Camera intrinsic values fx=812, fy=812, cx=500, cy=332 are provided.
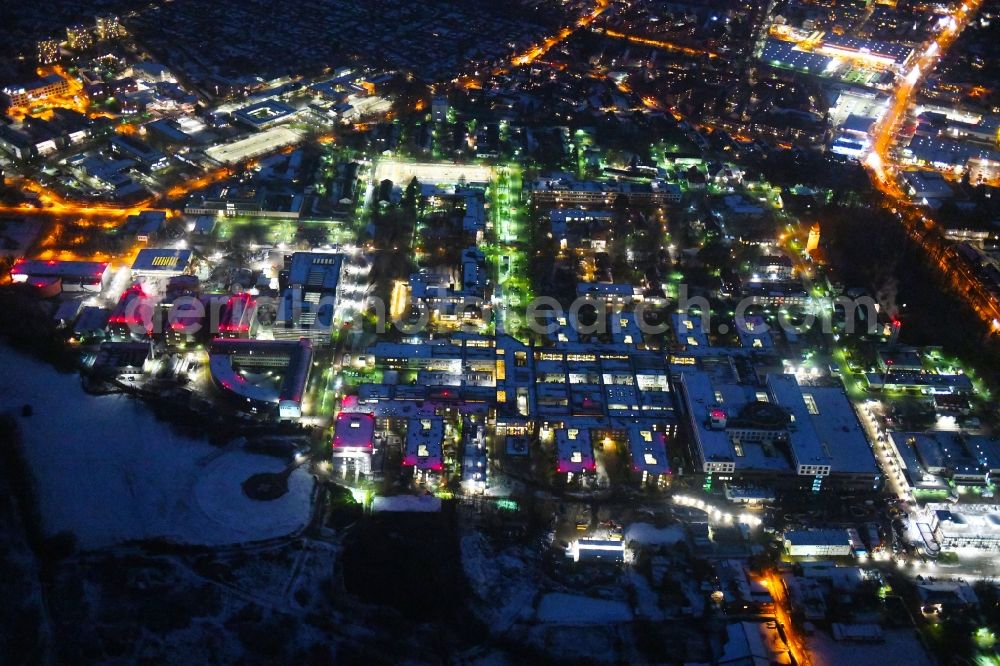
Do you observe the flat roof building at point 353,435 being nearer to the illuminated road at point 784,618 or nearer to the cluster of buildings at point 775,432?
the cluster of buildings at point 775,432

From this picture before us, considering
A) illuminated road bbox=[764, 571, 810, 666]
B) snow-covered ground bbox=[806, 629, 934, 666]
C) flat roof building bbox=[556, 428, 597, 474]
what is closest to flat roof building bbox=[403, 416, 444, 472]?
flat roof building bbox=[556, 428, 597, 474]

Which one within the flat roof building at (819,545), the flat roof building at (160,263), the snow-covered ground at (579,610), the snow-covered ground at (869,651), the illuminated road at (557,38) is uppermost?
the illuminated road at (557,38)

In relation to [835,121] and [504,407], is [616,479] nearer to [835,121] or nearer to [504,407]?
[504,407]

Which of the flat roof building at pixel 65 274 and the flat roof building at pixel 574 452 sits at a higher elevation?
the flat roof building at pixel 65 274

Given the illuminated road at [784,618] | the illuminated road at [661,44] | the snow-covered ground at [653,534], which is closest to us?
the illuminated road at [784,618]

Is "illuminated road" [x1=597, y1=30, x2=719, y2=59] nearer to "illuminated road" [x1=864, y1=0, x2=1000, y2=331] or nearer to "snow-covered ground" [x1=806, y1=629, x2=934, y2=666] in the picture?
"illuminated road" [x1=864, y1=0, x2=1000, y2=331]

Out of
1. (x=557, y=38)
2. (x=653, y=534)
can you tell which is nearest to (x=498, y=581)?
(x=653, y=534)

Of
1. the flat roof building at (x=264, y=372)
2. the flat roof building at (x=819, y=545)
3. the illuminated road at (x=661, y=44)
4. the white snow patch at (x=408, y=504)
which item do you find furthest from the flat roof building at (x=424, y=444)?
the illuminated road at (x=661, y=44)
